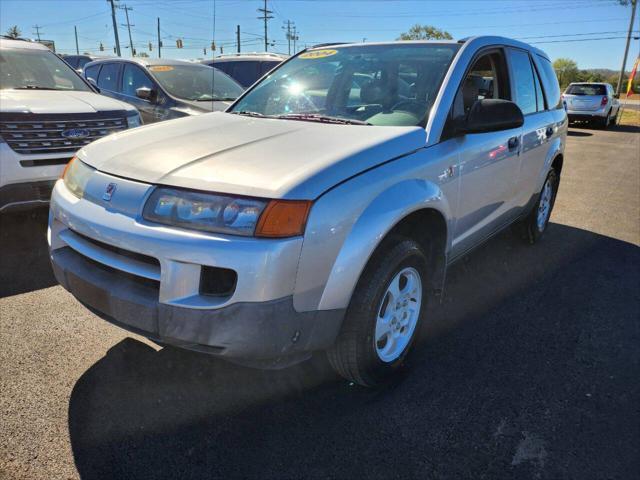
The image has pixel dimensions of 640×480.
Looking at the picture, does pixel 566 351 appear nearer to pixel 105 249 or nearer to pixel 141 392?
pixel 141 392

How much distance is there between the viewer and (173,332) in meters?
1.93

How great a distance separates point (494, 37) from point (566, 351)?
2191 mm

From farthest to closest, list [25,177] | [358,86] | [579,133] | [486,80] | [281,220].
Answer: [579,133], [25,177], [486,80], [358,86], [281,220]

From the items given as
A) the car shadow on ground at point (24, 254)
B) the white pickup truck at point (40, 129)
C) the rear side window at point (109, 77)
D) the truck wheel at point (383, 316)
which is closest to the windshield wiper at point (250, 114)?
the truck wheel at point (383, 316)

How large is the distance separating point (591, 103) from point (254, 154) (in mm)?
18972

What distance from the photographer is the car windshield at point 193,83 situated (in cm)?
720

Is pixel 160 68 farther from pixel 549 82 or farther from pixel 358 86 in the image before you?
pixel 549 82

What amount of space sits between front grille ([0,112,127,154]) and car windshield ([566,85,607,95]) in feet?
59.9

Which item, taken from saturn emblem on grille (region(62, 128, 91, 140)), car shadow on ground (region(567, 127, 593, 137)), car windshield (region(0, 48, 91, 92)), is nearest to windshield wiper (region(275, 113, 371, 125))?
saturn emblem on grille (region(62, 128, 91, 140))

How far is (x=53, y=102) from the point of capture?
15.5 feet

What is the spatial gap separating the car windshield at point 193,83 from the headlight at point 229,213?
18.0 feet

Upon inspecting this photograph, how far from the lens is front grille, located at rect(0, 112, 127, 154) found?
416 cm

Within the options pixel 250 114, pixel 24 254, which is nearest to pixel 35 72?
pixel 24 254

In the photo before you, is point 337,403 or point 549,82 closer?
point 337,403
